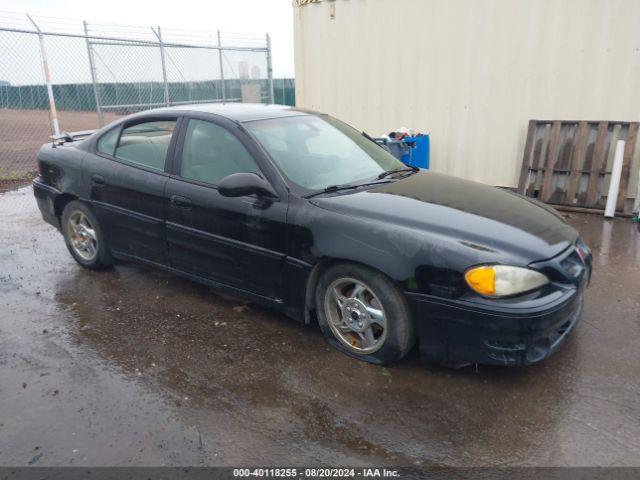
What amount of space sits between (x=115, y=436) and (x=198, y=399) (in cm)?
50

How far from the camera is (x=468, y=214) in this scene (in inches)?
133

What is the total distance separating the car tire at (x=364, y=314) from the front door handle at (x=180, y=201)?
1267mm

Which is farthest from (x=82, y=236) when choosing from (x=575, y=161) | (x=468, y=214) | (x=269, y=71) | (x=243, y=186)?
(x=269, y=71)

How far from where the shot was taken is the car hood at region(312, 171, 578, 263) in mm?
3088

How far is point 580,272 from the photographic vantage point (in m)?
3.29

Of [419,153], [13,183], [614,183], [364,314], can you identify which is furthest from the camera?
[13,183]

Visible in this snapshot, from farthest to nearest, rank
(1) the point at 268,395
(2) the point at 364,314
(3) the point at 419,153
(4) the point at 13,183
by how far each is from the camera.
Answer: (4) the point at 13,183 < (3) the point at 419,153 < (2) the point at 364,314 < (1) the point at 268,395

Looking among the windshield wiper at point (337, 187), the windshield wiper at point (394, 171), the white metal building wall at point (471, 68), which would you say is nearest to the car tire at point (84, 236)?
the windshield wiper at point (337, 187)

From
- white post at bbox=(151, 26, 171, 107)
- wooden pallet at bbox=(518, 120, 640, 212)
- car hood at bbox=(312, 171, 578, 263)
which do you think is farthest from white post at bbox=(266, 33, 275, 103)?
→ car hood at bbox=(312, 171, 578, 263)

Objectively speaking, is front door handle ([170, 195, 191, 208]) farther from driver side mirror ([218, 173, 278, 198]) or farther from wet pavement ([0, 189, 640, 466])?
wet pavement ([0, 189, 640, 466])

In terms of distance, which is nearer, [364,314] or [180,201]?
[364,314]

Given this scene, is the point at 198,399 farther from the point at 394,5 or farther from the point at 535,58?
the point at 394,5

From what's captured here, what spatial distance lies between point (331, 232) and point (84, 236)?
113 inches

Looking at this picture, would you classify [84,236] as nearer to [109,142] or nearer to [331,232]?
[109,142]
